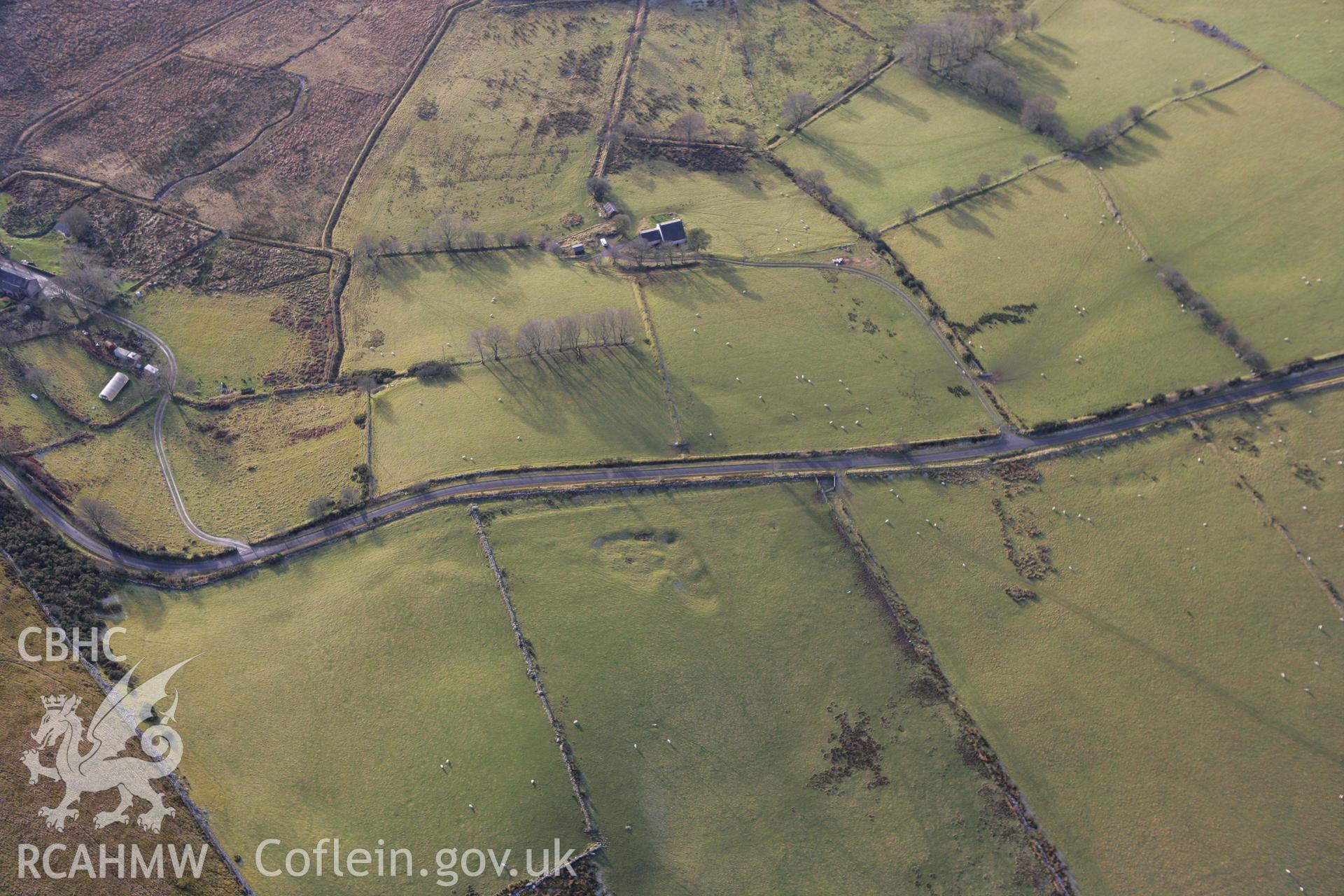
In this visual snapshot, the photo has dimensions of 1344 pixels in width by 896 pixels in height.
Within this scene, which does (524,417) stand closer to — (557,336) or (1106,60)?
(557,336)

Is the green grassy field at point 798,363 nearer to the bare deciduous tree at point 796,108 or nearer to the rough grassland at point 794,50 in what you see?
the bare deciduous tree at point 796,108

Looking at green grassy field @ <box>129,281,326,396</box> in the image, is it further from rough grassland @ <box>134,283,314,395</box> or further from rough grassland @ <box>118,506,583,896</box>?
rough grassland @ <box>118,506,583,896</box>

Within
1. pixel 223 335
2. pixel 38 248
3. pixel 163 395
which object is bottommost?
pixel 163 395

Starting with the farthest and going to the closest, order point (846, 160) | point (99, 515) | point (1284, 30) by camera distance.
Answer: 1. point (1284, 30)
2. point (846, 160)
3. point (99, 515)

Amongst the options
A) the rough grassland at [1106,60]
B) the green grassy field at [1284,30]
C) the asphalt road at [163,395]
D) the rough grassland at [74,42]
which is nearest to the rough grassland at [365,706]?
the asphalt road at [163,395]

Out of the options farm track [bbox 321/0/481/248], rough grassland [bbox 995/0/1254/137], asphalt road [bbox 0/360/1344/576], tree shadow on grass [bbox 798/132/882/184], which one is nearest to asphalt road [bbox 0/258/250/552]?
asphalt road [bbox 0/360/1344/576]

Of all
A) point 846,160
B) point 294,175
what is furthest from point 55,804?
point 846,160
